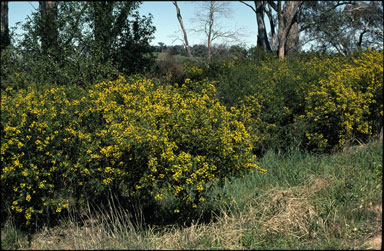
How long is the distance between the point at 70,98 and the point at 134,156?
208 centimetres

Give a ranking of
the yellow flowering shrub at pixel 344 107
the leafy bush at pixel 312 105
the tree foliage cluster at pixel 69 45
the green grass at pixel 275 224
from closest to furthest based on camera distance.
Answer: the green grass at pixel 275 224 → the yellow flowering shrub at pixel 344 107 → the leafy bush at pixel 312 105 → the tree foliage cluster at pixel 69 45

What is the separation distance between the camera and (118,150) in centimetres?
501

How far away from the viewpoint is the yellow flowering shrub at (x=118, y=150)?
4.90 m

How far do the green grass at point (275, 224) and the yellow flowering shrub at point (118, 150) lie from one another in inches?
15.3

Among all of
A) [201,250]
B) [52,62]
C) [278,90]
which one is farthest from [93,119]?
[52,62]

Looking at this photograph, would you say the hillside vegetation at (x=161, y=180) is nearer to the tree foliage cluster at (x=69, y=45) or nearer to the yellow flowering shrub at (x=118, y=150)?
the yellow flowering shrub at (x=118, y=150)

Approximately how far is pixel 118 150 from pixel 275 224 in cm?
205

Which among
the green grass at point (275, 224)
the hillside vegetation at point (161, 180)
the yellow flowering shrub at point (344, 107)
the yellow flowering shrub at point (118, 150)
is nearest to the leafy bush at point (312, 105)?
the yellow flowering shrub at point (344, 107)

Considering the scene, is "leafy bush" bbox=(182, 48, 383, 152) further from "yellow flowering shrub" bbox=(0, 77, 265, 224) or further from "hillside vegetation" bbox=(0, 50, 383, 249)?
"yellow flowering shrub" bbox=(0, 77, 265, 224)

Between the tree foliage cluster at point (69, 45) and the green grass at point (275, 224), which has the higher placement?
the tree foliage cluster at point (69, 45)

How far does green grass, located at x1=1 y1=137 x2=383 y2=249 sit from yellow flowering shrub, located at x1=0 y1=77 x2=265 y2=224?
15.3 inches

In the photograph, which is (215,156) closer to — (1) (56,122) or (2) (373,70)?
(1) (56,122)

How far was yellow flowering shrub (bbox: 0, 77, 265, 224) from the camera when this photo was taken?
4.90 meters

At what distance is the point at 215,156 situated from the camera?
16.9ft
